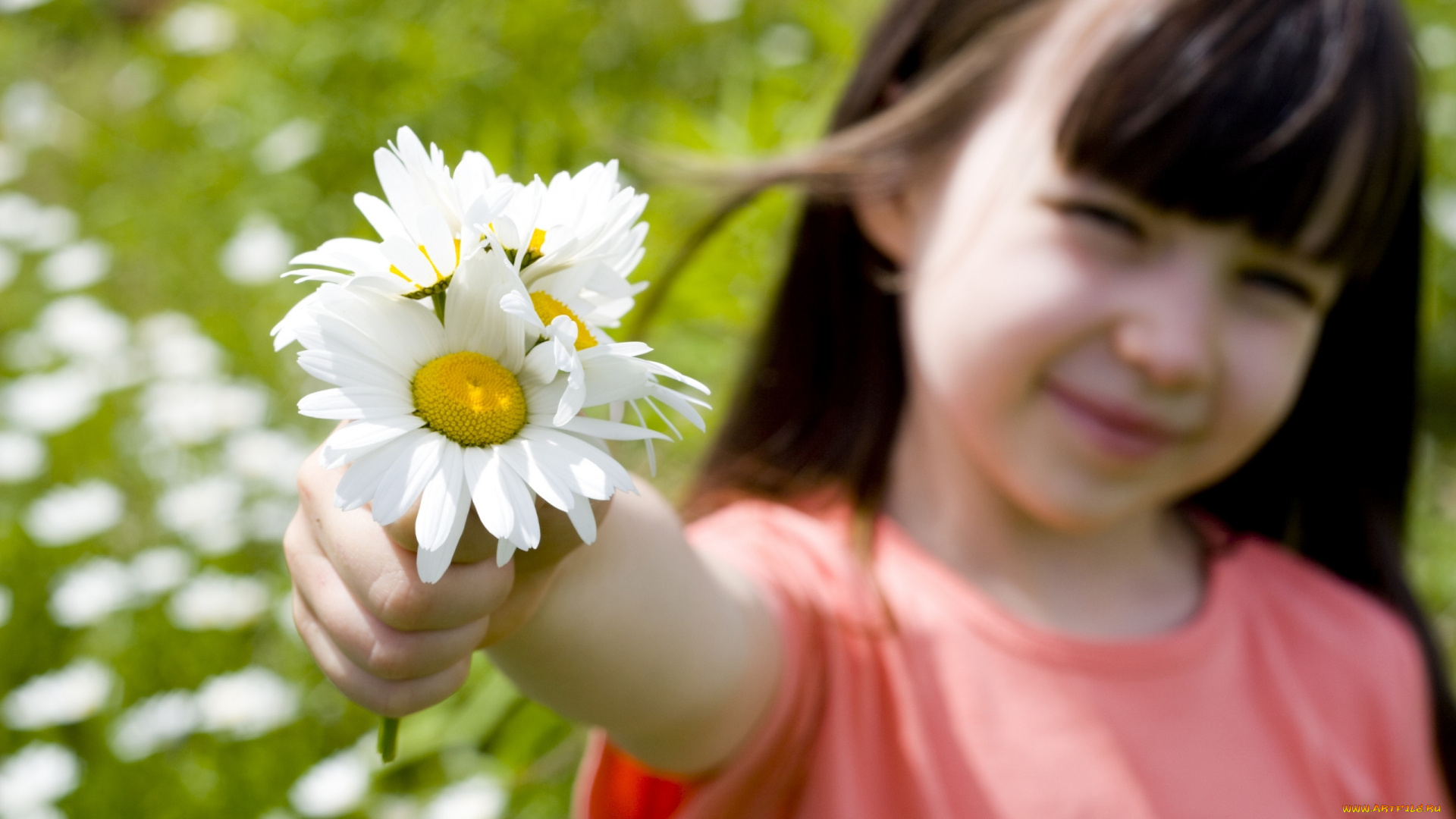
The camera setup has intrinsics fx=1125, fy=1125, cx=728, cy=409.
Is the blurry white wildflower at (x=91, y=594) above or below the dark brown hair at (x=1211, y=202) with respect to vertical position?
below

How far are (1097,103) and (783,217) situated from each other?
1.91ft

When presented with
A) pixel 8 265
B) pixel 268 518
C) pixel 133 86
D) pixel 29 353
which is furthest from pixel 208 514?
pixel 133 86

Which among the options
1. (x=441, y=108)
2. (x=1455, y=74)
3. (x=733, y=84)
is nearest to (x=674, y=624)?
(x=441, y=108)

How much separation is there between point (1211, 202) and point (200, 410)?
1.16 metres

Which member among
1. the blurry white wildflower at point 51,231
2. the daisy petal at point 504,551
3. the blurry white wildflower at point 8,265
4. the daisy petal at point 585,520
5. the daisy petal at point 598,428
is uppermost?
the daisy petal at point 598,428

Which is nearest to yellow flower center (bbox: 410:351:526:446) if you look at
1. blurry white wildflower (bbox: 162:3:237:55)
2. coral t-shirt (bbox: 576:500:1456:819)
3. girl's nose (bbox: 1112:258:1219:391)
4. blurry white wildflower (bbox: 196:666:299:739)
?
coral t-shirt (bbox: 576:500:1456:819)

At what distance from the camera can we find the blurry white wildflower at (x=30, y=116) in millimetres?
1939

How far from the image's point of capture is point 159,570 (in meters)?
1.20

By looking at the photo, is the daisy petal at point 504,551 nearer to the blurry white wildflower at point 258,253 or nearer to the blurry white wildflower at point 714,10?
the blurry white wildflower at point 258,253

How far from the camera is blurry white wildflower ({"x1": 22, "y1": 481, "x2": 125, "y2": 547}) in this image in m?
1.24

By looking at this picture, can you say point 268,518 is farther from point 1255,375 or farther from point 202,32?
point 202,32

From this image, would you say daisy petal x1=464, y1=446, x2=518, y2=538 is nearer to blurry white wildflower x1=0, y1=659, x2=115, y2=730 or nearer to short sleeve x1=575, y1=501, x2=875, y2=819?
short sleeve x1=575, y1=501, x2=875, y2=819

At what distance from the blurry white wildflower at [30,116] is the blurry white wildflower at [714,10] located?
1.15m

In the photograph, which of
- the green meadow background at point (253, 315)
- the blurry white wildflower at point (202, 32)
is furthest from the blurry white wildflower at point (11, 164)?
the blurry white wildflower at point (202, 32)
